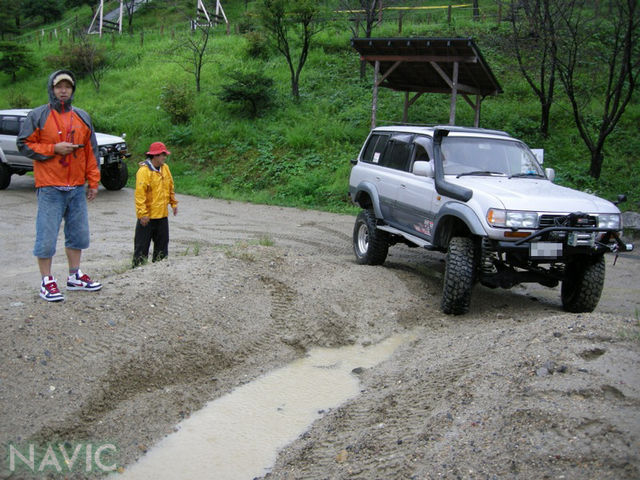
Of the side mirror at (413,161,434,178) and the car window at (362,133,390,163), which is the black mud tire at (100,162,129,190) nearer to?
the car window at (362,133,390,163)

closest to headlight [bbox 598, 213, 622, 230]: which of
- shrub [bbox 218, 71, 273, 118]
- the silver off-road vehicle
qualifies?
the silver off-road vehicle

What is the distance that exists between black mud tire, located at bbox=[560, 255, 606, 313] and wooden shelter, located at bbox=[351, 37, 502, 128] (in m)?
8.86

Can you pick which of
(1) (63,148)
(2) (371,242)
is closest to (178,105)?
(2) (371,242)

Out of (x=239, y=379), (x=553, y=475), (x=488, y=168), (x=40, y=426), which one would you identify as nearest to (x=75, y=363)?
(x=40, y=426)

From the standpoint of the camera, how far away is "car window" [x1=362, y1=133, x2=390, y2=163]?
29.8 feet

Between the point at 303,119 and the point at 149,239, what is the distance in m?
13.7

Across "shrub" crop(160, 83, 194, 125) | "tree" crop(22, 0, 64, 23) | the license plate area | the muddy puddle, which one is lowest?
the muddy puddle

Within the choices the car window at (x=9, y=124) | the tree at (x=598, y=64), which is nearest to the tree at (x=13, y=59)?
the car window at (x=9, y=124)

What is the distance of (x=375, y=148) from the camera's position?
30.6 feet

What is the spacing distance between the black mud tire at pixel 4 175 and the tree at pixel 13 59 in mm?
18943

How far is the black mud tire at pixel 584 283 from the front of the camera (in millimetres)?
6758

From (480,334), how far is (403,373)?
1.00 metres

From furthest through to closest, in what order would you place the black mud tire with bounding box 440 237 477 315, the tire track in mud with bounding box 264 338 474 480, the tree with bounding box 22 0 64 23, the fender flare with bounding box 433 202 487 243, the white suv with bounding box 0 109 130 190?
the tree with bounding box 22 0 64 23 < the white suv with bounding box 0 109 130 190 < the black mud tire with bounding box 440 237 477 315 < the fender flare with bounding box 433 202 487 243 < the tire track in mud with bounding box 264 338 474 480

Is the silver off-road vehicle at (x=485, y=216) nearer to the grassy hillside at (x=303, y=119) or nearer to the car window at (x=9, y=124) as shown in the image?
the grassy hillside at (x=303, y=119)
